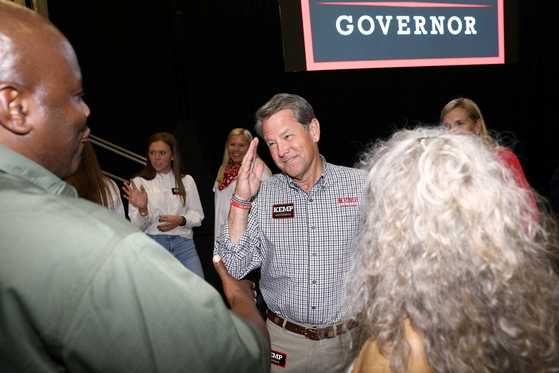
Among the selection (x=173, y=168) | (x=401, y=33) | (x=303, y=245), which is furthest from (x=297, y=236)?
(x=401, y=33)

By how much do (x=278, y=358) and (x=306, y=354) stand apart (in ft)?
0.42

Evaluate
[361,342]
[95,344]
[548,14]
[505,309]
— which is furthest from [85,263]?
[548,14]

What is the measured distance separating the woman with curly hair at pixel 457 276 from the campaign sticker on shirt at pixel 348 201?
0.89 m

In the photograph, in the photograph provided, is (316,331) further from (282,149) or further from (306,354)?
(282,149)

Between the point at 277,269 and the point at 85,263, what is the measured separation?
3.90ft

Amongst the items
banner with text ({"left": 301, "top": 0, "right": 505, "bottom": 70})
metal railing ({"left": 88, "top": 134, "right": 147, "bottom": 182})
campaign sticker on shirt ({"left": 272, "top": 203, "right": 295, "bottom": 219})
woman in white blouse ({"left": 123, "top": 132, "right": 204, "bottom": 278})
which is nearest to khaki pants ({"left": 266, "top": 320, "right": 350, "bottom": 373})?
campaign sticker on shirt ({"left": 272, "top": 203, "right": 295, "bottom": 219})

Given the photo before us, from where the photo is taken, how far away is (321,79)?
561 cm

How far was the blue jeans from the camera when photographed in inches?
116

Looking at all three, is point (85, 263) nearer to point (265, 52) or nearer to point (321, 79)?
point (265, 52)

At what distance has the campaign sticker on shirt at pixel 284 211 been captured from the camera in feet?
5.49

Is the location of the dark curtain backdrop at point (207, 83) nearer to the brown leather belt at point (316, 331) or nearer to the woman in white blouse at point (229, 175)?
the woman in white blouse at point (229, 175)

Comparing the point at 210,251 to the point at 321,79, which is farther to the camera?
the point at 321,79

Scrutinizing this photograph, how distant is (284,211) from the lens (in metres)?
1.68

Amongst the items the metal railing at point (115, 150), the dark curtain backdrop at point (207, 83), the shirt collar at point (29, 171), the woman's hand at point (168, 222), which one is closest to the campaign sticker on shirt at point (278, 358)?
the shirt collar at point (29, 171)
